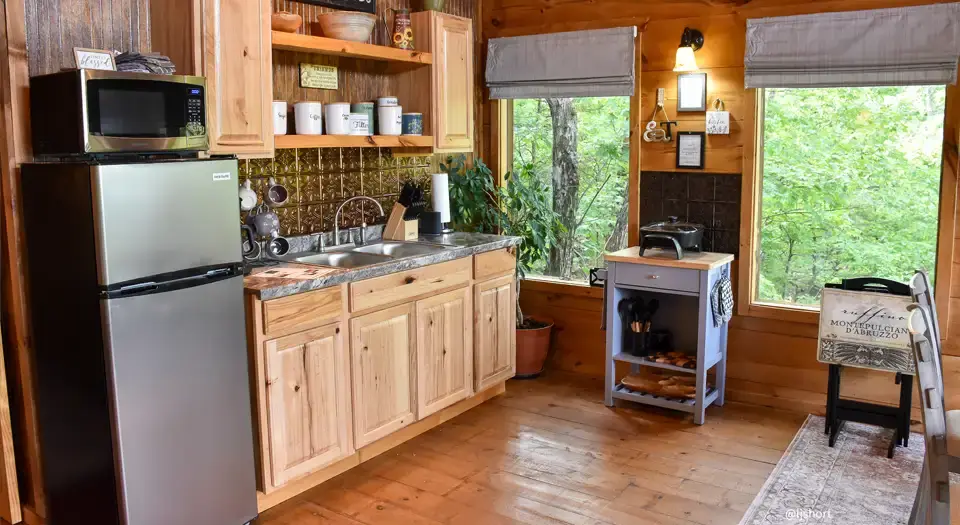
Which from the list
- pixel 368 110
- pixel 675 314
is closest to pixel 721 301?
pixel 675 314

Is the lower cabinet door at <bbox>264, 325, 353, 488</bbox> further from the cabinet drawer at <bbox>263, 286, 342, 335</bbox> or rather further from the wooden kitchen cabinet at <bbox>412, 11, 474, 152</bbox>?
the wooden kitchen cabinet at <bbox>412, 11, 474, 152</bbox>

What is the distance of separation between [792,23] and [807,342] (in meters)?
1.52

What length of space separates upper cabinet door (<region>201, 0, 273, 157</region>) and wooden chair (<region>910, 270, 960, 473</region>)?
7.58 feet

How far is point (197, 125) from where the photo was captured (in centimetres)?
273

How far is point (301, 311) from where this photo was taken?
3072 millimetres

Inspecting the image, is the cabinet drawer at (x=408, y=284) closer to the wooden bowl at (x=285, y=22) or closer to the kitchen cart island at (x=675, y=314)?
the kitchen cart island at (x=675, y=314)

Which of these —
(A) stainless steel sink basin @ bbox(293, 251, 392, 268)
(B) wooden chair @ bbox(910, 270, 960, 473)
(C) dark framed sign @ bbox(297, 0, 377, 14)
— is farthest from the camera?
(C) dark framed sign @ bbox(297, 0, 377, 14)

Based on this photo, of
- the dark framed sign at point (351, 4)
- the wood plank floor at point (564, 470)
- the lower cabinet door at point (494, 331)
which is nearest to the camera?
the wood plank floor at point (564, 470)

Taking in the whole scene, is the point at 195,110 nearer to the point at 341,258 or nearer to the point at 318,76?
the point at 318,76

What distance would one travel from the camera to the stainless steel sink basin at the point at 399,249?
381 centimetres

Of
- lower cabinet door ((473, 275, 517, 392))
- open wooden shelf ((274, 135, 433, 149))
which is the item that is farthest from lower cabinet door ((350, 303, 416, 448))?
open wooden shelf ((274, 135, 433, 149))

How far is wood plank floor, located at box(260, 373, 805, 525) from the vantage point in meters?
3.06

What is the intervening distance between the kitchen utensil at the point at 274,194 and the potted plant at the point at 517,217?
1169 millimetres

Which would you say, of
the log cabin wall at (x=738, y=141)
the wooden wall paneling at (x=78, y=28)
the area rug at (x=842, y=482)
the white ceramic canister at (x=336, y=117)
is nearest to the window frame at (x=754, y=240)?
the log cabin wall at (x=738, y=141)
